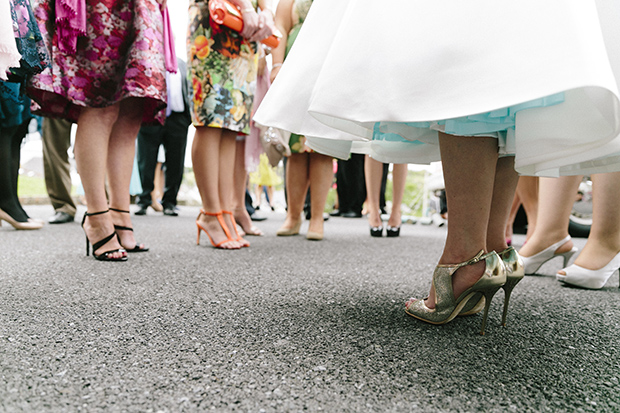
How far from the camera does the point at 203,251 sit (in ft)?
4.99

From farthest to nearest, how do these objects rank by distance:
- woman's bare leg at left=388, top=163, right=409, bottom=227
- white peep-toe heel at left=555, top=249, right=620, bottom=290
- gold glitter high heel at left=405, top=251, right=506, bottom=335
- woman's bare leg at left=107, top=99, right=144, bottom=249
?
woman's bare leg at left=388, top=163, right=409, bottom=227, woman's bare leg at left=107, top=99, right=144, bottom=249, white peep-toe heel at left=555, top=249, right=620, bottom=290, gold glitter high heel at left=405, top=251, right=506, bottom=335

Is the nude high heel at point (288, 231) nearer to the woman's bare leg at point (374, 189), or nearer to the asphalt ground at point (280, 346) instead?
→ the woman's bare leg at point (374, 189)

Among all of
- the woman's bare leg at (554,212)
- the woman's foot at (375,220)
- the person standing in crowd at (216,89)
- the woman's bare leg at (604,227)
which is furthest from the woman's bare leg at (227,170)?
the woman's bare leg at (604,227)

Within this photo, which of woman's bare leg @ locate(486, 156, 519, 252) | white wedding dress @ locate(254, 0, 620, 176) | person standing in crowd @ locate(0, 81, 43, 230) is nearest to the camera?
white wedding dress @ locate(254, 0, 620, 176)

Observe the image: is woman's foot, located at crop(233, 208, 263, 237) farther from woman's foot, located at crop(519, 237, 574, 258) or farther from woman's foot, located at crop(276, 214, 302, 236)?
woman's foot, located at crop(519, 237, 574, 258)

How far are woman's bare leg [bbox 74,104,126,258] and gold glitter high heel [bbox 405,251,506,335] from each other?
0.96 metres

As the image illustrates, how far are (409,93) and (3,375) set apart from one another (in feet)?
1.94

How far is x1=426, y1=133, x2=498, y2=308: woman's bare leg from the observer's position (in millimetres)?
624

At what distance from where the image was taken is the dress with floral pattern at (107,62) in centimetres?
117

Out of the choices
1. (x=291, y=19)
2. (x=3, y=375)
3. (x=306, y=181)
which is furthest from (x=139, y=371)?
(x=291, y=19)

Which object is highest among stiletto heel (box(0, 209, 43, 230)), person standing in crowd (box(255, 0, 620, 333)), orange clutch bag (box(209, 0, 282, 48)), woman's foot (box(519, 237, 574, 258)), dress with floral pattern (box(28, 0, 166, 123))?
orange clutch bag (box(209, 0, 282, 48))

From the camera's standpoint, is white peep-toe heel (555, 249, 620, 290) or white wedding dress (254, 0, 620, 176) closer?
white wedding dress (254, 0, 620, 176)

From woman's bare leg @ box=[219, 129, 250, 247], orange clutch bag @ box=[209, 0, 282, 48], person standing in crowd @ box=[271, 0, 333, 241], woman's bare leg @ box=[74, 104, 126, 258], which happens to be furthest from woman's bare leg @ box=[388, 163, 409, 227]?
woman's bare leg @ box=[74, 104, 126, 258]

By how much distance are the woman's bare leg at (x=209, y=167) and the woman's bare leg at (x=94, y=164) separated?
0.37m
